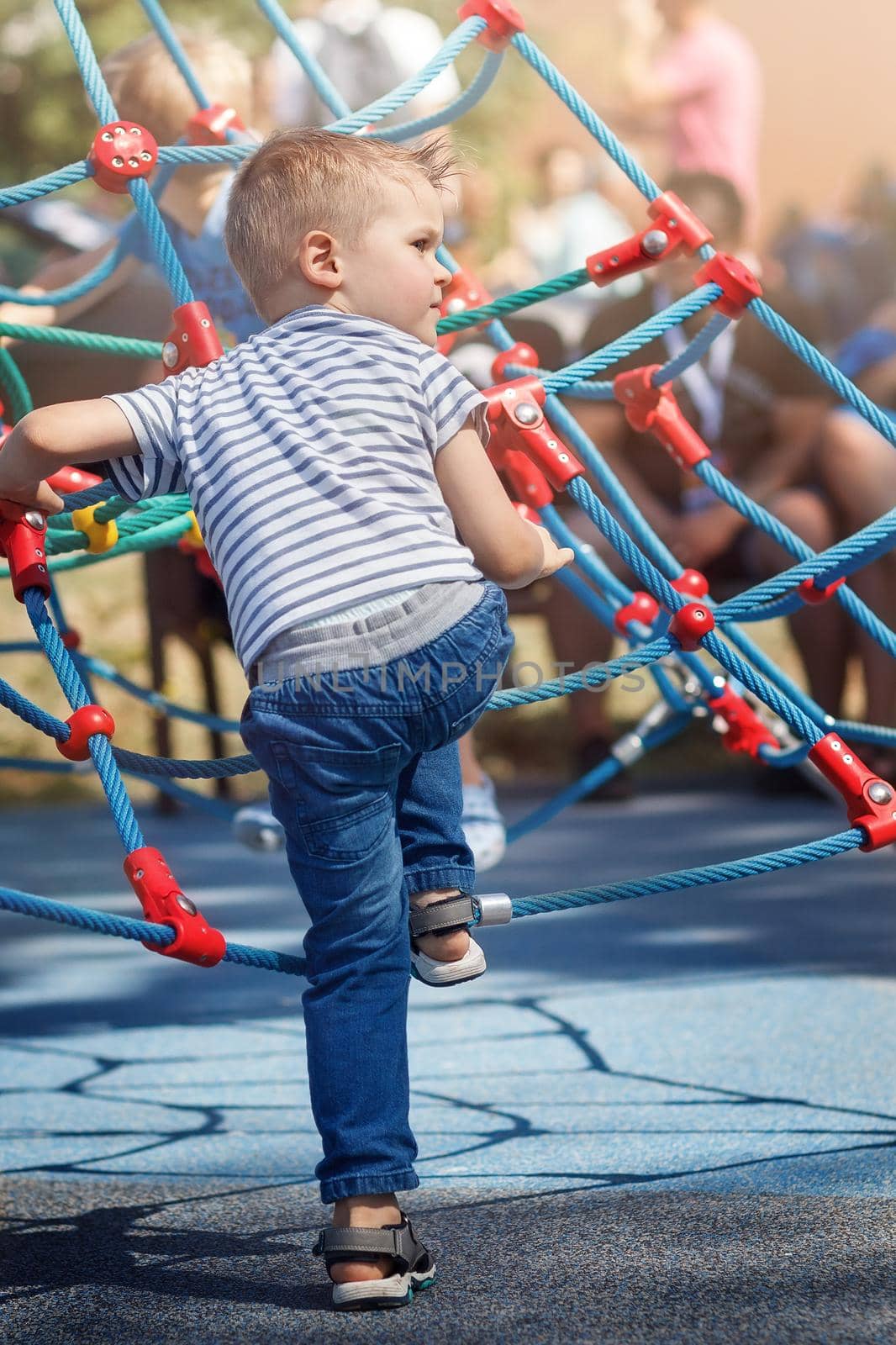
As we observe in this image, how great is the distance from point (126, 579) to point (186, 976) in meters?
3.53

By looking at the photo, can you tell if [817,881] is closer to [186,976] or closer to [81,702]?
[186,976]

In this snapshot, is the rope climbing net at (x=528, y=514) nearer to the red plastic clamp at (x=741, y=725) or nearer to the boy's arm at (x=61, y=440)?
the red plastic clamp at (x=741, y=725)

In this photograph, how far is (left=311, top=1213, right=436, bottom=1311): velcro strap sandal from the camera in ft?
3.34

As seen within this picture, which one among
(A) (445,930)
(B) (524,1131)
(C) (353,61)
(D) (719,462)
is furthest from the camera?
(C) (353,61)

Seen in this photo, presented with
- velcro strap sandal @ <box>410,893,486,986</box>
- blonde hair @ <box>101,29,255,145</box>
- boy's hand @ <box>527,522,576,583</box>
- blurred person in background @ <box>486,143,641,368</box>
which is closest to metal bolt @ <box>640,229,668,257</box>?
boy's hand @ <box>527,522,576,583</box>

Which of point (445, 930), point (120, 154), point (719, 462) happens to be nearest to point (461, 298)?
point (120, 154)

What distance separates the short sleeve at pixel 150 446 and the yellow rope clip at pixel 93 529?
0.23 meters

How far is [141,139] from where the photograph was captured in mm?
1391

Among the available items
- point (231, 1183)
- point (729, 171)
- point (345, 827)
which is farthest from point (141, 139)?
point (729, 171)

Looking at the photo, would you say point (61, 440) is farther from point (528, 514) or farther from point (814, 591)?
point (814, 591)

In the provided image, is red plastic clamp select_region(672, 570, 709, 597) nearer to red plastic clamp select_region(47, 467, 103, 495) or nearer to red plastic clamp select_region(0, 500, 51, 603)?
red plastic clamp select_region(47, 467, 103, 495)

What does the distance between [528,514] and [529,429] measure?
1.06ft

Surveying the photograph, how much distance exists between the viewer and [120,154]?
138 centimetres

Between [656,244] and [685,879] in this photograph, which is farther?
[656,244]
